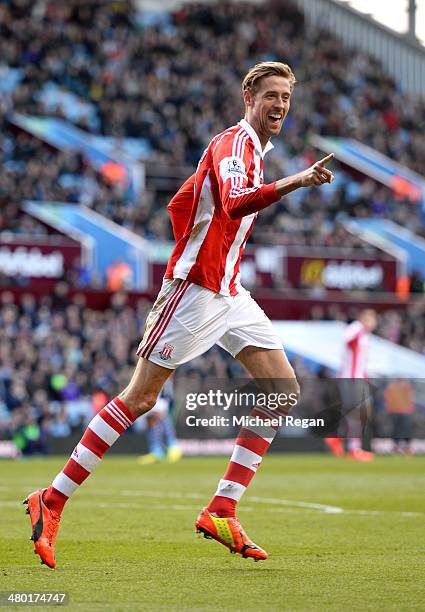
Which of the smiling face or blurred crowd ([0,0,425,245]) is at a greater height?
blurred crowd ([0,0,425,245])

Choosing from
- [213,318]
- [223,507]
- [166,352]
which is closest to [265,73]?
[213,318]

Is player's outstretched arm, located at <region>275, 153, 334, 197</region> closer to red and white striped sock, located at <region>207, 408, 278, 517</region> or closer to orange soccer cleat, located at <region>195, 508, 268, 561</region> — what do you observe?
red and white striped sock, located at <region>207, 408, 278, 517</region>

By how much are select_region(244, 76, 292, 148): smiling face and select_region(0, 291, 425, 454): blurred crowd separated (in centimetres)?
1465

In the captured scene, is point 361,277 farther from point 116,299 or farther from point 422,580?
point 422,580

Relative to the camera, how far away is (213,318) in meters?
6.46

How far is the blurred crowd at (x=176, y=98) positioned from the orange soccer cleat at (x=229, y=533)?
1961 centimetres

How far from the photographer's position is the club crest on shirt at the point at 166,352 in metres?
6.30

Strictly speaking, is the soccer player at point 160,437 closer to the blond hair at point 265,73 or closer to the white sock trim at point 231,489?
the white sock trim at point 231,489

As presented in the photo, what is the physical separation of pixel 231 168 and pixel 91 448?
5.29 feet

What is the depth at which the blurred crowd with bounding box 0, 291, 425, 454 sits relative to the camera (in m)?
21.2

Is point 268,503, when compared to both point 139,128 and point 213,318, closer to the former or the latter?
point 213,318

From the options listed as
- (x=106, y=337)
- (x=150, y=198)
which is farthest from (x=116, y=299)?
(x=150, y=198)

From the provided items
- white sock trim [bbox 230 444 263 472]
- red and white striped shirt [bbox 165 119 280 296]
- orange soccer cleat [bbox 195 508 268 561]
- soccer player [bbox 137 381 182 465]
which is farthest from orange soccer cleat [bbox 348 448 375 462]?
red and white striped shirt [bbox 165 119 280 296]

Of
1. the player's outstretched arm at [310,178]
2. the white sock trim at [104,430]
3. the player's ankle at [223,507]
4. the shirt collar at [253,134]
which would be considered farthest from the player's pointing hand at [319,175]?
the player's ankle at [223,507]
